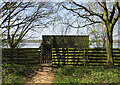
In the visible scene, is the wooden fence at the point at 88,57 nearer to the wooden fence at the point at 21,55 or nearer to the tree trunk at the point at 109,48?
the tree trunk at the point at 109,48

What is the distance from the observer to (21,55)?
6.19 metres

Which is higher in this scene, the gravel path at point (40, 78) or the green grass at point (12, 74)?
the green grass at point (12, 74)

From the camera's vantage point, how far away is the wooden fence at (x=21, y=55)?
588 centimetres

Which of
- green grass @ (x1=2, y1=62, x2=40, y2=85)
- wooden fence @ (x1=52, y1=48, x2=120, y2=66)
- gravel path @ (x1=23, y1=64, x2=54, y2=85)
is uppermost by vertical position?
wooden fence @ (x1=52, y1=48, x2=120, y2=66)

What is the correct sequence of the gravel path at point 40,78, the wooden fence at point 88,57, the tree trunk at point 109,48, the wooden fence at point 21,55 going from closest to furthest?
the gravel path at point 40,78 < the wooden fence at point 21,55 < the tree trunk at point 109,48 < the wooden fence at point 88,57

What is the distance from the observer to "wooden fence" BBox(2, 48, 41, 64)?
5.88 m

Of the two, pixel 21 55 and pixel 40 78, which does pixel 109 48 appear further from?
pixel 21 55

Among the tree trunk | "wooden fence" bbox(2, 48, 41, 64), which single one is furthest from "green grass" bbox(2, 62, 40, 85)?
the tree trunk

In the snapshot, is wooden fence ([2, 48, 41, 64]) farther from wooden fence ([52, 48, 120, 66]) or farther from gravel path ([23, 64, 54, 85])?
wooden fence ([52, 48, 120, 66])

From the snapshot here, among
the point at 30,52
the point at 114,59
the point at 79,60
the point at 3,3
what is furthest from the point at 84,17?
the point at 3,3

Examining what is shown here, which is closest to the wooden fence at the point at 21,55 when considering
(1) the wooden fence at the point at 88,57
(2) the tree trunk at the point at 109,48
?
(1) the wooden fence at the point at 88,57

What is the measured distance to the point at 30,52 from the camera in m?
6.35

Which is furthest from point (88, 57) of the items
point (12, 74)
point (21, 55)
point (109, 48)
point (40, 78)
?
point (12, 74)

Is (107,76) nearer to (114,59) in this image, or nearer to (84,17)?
(114,59)
